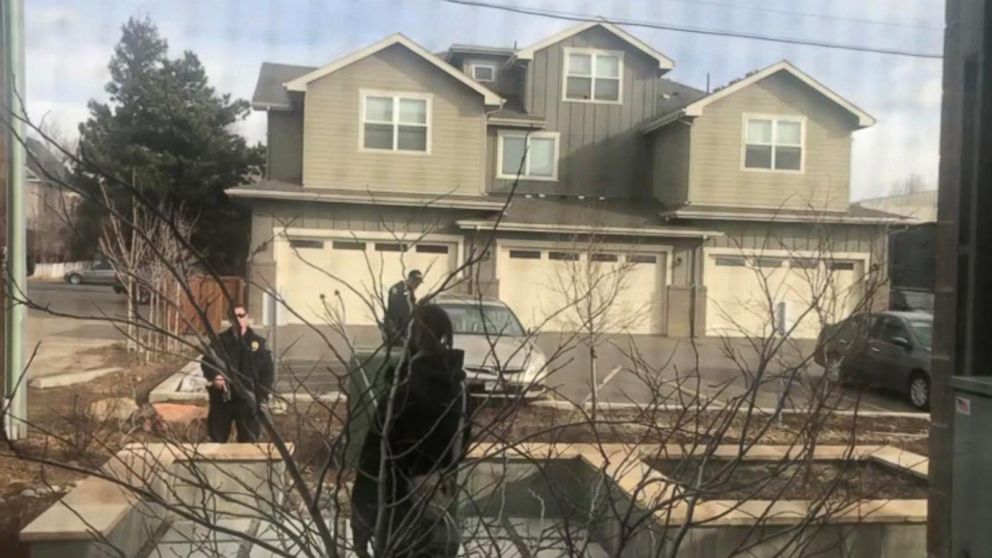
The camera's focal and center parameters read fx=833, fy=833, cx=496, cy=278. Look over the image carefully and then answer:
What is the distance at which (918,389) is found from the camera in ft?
21.8

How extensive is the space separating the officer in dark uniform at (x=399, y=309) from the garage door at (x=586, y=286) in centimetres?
155

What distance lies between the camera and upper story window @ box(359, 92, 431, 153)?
3699 mm

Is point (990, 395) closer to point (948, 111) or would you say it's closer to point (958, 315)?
point (958, 315)

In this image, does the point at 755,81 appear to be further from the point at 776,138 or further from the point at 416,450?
the point at 416,450

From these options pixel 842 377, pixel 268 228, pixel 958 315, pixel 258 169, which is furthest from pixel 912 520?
pixel 258 169

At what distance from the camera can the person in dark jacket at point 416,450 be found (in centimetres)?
167

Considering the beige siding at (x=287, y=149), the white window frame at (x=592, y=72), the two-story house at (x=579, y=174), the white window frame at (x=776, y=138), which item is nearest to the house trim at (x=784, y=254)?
the two-story house at (x=579, y=174)

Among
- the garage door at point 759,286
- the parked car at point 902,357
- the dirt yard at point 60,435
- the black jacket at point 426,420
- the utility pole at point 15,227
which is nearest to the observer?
the black jacket at point 426,420

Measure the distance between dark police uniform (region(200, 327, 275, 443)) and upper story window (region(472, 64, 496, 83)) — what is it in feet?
5.29

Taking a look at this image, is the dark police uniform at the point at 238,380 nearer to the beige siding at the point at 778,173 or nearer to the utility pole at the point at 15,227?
the utility pole at the point at 15,227

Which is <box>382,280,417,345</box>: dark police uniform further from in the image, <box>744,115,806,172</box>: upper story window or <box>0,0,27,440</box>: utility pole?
<box>744,115,806,172</box>: upper story window

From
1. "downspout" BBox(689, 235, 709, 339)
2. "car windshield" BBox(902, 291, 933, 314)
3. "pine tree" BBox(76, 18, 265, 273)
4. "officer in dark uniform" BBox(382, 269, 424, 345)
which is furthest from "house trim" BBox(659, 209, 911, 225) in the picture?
"officer in dark uniform" BBox(382, 269, 424, 345)

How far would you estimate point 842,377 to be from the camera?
3.04m

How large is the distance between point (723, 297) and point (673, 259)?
30 centimetres
